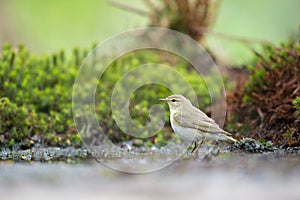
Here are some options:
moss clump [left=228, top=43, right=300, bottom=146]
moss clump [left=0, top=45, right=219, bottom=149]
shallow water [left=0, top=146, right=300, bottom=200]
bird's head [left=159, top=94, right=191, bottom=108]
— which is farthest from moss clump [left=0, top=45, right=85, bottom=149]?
moss clump [left=228, top=43, right=300, bottom=146]

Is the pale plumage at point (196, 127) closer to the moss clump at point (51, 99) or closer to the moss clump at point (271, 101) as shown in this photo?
the moss clump at point (271, 101)

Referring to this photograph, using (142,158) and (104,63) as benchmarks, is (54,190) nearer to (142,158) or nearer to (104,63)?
(142,158)

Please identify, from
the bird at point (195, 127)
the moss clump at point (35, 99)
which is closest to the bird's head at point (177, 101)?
the bird at point (195, 127)

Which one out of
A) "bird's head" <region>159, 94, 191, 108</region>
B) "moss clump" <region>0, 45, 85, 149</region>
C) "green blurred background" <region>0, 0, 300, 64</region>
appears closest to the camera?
"bird's head" <region>159, 94, 191, 108</region>

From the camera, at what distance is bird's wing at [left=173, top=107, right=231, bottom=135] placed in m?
5.01

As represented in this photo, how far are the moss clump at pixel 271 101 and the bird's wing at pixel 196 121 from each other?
22.5 inches

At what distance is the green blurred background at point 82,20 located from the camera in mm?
13219

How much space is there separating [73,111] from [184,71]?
2273 mm

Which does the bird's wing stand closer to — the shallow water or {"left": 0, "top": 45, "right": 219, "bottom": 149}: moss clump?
the shallow water

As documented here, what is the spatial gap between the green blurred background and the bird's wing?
8.16 meters

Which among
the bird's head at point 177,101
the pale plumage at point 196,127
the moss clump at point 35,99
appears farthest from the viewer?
the moss clump at point 35,99

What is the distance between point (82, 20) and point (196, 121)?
9.26 m

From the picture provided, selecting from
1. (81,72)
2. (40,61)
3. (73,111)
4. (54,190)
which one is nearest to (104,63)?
(81,72)

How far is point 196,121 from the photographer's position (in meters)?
5.08
